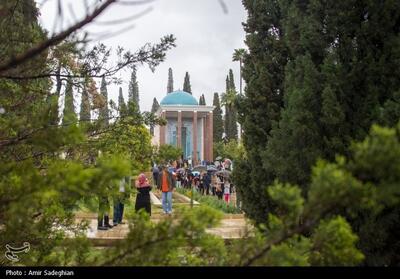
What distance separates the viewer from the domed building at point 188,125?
43.8 metres

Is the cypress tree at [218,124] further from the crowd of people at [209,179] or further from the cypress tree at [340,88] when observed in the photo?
Result: the cypress tree at [340,88]

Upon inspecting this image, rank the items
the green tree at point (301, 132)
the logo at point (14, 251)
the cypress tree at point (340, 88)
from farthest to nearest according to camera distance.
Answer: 1. the green tree at point (301, 132)
2. the cypress tree at point (340, 88)
3. the logo at point (14, 251)

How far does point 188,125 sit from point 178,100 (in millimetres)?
3867

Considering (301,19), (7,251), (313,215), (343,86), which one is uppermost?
(301,19)

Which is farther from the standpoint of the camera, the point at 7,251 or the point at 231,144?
the point at 231,144

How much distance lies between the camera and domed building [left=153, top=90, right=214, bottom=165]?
43844 mm

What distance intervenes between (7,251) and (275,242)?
2593 millimetres

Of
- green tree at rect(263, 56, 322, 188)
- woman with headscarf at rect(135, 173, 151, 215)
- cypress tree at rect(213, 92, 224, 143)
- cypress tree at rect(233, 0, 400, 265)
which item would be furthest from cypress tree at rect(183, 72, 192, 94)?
green tree at rect(263, 56, 322, 188)

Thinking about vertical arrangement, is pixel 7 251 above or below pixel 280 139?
below

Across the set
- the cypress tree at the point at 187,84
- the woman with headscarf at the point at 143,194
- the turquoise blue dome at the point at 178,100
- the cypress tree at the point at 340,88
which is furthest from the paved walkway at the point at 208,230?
the cypress tree at the point at 187,84

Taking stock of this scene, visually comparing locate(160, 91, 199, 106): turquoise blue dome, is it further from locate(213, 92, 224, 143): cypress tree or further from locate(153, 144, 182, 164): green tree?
locate(153, 144, 182, 164): green tree

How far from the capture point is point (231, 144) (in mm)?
48500
